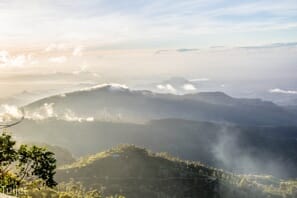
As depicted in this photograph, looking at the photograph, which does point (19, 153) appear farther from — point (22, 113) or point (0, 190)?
point (22, 113)

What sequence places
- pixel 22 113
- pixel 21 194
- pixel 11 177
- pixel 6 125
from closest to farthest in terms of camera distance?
pixel 22 113
pixel 6 125
pixel 11 177
pixel 21 194

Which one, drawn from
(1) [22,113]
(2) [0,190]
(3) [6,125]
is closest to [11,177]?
(2) [0,190]

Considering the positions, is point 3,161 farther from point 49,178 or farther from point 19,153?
point 49,178

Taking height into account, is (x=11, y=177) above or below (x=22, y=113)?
below

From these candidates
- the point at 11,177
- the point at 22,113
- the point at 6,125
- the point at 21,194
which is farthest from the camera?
the point at 21,194

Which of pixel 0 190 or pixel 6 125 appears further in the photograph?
pixel 0 190

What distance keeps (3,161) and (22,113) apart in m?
17.0

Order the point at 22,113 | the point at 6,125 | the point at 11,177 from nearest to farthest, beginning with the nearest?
the point at 22,113, the point at 6,125, the point at 11,177

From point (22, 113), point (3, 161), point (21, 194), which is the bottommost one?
point (21, 194)

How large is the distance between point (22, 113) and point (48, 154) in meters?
15.6

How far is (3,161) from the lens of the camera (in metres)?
46.8

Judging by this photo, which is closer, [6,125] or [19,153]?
[6,125]

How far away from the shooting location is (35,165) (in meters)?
47.4

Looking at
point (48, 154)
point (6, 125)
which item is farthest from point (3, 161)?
point (6, 125)
